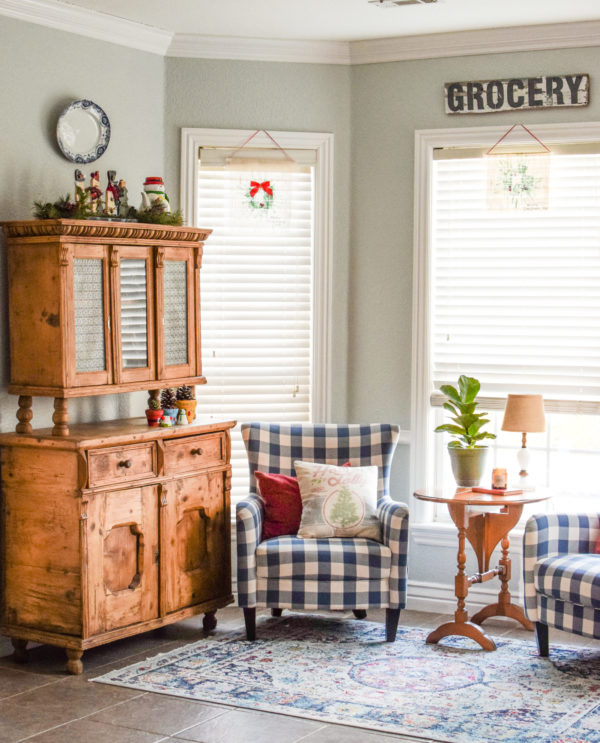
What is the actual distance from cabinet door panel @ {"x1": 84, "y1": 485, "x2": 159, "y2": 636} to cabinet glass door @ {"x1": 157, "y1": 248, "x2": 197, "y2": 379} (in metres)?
0.61

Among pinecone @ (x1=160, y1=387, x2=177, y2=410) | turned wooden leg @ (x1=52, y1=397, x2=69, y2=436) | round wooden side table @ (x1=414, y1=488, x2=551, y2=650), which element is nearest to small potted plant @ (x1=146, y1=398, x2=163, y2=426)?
pinecone @ (x1=160, y1=387, x2=177, y2=410)

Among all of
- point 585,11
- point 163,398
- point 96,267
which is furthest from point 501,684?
point 585,11

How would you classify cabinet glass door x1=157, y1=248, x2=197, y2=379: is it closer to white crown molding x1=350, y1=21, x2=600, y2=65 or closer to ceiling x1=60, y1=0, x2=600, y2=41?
ceiling x1=60, y1=0, x2=600, y2=41

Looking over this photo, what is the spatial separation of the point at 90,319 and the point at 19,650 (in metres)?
1.45

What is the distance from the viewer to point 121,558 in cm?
445

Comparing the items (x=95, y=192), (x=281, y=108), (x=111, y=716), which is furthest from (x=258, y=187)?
(x=111, y=716)

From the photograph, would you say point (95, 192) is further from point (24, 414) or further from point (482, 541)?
point (482, 541)

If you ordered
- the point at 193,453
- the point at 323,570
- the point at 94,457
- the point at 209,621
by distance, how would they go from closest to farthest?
the point at 94,457, the point at 323,570, the point at 193,453, the point at 209,621

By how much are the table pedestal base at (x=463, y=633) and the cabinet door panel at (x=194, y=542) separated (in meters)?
1.03

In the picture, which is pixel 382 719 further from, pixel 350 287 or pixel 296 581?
pixel 350 287

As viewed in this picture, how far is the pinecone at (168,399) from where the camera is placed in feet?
16.2

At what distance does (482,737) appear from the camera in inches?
140

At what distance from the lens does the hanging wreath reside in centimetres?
549

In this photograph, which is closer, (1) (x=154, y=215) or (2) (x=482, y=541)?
(1) (x=154, y=215)
